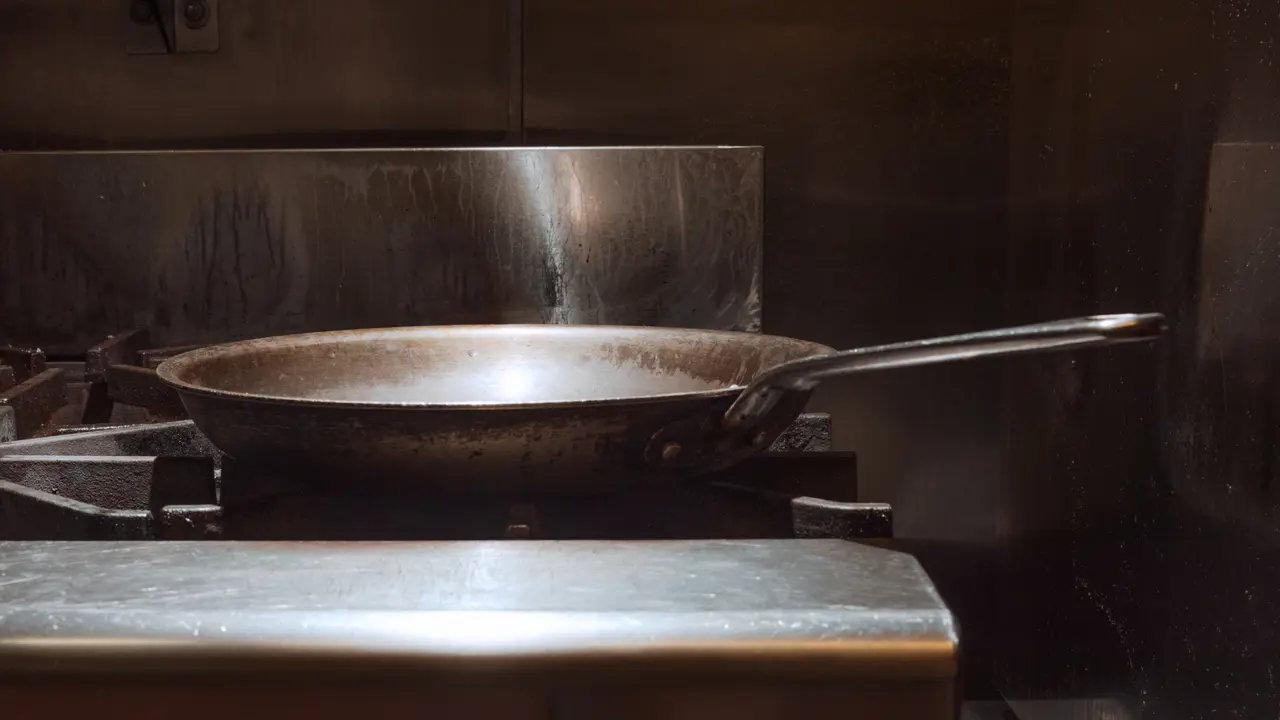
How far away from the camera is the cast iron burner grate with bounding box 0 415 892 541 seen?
76cm

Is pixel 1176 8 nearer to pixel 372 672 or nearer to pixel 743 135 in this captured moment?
pixel 743 135

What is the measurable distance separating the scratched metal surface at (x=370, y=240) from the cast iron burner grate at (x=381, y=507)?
0.62 metres

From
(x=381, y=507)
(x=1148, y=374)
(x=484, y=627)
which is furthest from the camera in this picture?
(x=1148, y=374)

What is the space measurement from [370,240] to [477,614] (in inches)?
39.7

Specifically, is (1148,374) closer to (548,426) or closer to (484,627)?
(548,426)

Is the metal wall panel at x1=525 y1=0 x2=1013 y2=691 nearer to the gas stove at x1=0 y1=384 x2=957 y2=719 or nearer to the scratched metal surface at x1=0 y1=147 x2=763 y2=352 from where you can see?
the scratched metal surface at x1=0 y1=147 x2=763 y2=352

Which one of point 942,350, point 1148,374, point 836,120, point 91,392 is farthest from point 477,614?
point 836,120

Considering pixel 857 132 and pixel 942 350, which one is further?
pixel 857 132

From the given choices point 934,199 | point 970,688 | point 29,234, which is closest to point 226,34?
point 29,234

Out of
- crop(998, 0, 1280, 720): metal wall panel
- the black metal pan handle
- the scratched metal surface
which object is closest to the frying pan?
the black metal pan handle

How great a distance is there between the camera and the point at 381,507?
77cm

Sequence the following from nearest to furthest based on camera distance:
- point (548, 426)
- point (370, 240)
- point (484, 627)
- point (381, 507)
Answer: point (484, 627) < point (548, 426) < point (381, 507) < point (370, 240)

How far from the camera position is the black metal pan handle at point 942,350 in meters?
0.53

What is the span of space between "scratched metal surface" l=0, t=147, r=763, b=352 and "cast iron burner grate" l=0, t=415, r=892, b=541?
621 millimetres
